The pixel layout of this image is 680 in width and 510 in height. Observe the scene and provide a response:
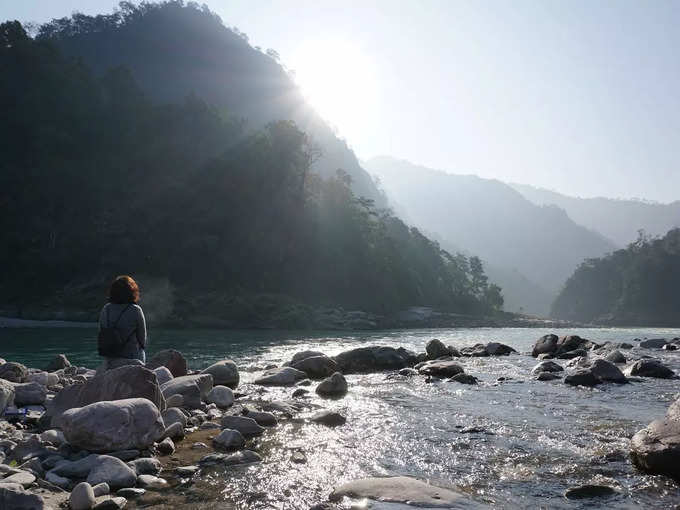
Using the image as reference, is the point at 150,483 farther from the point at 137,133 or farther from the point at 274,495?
the point at 137,133

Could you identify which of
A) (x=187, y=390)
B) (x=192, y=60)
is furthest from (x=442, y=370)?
(x=192, y=60)

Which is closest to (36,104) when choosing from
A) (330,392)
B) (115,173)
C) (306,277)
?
(115,173)

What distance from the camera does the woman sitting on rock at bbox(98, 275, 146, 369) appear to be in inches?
316

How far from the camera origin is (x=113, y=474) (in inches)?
205

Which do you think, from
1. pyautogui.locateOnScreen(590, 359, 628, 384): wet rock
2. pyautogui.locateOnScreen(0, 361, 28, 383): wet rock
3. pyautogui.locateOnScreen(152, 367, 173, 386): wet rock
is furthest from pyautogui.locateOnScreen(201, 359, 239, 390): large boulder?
pyautogui.locateOnScreen(590, 359, 628, 384): wet rock

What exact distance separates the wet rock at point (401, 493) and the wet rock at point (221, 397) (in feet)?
17.0

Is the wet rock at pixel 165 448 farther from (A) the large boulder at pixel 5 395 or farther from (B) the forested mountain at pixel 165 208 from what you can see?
(B) the forested mountain at pixel 165 208

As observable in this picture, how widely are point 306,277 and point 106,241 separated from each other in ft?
91.1

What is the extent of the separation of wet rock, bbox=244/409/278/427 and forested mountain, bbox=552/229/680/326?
123740 millimetres

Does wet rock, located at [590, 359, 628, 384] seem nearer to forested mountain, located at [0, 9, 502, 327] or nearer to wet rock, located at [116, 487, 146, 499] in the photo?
wet rock, located at [116, 487, 146, 499]

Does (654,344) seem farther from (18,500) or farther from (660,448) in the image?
(18,500)

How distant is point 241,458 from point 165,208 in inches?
2693

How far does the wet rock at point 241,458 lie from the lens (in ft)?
20.3

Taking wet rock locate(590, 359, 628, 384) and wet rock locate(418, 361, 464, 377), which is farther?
wet rock locate(418, 361, 464, 377)
